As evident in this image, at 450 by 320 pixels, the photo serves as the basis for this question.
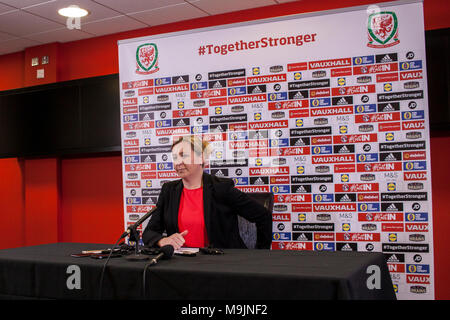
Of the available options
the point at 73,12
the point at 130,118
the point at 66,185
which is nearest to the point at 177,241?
the point at 130,118

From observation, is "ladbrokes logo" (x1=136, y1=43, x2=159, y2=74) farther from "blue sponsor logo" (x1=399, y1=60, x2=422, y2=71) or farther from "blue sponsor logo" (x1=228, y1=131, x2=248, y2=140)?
"blue sponsor logo" (x1=399, y1=60, x2=422, y2=71)

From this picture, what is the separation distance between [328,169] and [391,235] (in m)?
0.60

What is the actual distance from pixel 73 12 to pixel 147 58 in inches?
33.9

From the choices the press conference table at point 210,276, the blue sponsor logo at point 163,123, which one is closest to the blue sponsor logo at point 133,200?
the blue sponsor logo at point 163,123

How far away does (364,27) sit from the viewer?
2990 millimetres

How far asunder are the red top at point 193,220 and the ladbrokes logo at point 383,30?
1.59m

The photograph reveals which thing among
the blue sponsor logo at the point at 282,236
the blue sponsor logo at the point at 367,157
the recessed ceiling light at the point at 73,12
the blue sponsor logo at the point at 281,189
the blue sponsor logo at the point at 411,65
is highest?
the recessed ceiling light at the point at 73,12

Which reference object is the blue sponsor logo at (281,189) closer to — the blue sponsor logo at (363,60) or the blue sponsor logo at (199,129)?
the blue sponsor logo at (199,129)

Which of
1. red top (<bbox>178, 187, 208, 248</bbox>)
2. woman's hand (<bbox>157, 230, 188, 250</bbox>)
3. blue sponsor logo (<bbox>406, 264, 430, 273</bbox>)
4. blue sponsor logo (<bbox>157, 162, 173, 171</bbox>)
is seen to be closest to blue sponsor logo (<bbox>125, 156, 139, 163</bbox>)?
blue sponsor logo (<bbox>157, 162, 173, 171</bbox>)

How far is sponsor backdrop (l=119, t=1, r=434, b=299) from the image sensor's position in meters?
2.87

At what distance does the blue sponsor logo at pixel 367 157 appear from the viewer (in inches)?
116

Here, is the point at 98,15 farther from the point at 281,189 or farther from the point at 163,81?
the point at 281,189

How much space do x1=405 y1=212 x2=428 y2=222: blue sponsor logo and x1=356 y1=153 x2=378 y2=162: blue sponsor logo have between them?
411 mm

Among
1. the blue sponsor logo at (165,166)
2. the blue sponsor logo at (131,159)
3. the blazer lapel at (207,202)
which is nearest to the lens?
the blazer lapel at (207,202)
